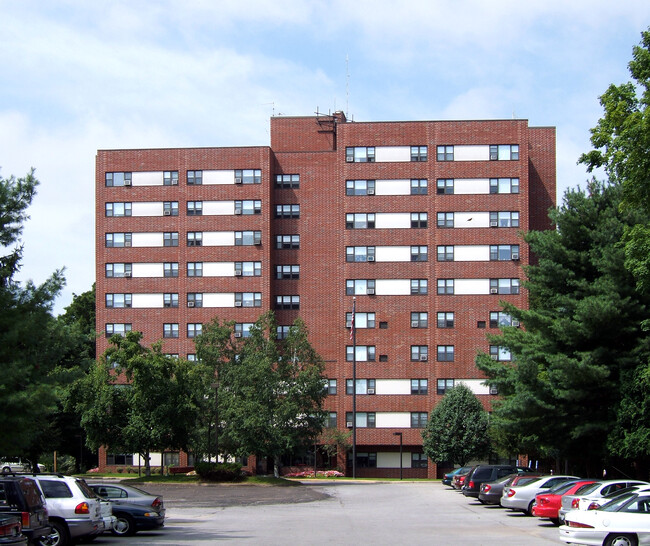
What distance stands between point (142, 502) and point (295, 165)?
61.6m

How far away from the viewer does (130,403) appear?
62.1 metres

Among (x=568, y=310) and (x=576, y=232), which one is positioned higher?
(x=576, y=232)

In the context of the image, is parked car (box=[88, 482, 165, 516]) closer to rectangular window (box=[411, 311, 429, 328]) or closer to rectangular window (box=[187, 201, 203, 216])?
rectangular window (box=[411, 311, 429, 328])

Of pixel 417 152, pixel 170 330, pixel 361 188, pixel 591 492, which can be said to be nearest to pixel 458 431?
pixel 361 188

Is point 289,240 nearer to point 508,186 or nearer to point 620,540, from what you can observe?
point 508,186

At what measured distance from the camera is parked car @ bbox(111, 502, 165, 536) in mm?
27438

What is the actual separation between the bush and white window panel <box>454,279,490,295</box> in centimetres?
3020

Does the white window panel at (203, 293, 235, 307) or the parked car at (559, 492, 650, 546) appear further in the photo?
the white window panel at (203, 293, 235, 307)

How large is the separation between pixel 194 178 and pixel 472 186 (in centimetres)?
2522

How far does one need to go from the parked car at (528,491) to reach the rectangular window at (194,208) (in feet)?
179

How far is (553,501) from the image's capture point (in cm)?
3069

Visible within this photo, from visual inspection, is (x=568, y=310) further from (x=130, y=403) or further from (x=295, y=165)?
(x=295, y=165)

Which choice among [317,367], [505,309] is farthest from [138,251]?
[505,309]

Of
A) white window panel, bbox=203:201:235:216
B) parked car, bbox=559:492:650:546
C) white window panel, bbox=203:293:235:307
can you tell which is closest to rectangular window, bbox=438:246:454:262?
white window panel, bbox=203:293:235:307
